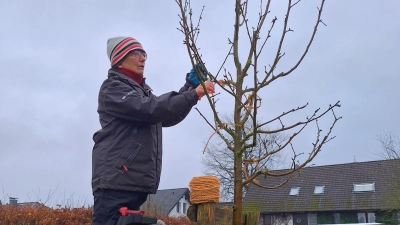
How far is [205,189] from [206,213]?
189mm

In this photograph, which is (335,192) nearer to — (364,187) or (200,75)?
(364,187)

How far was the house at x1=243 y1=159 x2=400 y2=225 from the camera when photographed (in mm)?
24828

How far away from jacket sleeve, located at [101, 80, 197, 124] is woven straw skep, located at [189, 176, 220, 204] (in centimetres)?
107

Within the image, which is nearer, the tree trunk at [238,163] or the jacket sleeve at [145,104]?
the jacket sleeve at [145,104]

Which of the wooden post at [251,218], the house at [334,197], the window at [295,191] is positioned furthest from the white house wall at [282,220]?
the wooden post at [251,218]

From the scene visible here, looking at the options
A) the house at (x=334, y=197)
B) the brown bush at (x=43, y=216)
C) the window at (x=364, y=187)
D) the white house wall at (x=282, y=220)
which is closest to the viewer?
the brown bush at (x=43, y=216)

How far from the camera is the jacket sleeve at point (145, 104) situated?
253 cm

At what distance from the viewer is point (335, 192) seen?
26797 millimetres

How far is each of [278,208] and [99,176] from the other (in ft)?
83.9

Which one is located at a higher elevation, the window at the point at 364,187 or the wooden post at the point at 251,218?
the window at the point at 364,187

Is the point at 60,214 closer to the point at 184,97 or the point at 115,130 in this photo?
the point at 115,130

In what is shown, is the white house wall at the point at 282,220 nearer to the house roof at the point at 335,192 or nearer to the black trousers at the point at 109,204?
the house roof at the point at 335,192

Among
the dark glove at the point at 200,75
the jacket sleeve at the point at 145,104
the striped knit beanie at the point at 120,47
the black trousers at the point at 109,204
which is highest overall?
the striped knit beanie at the point at 120,47

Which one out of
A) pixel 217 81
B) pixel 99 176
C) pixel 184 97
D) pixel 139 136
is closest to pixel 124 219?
pixel 99 176
